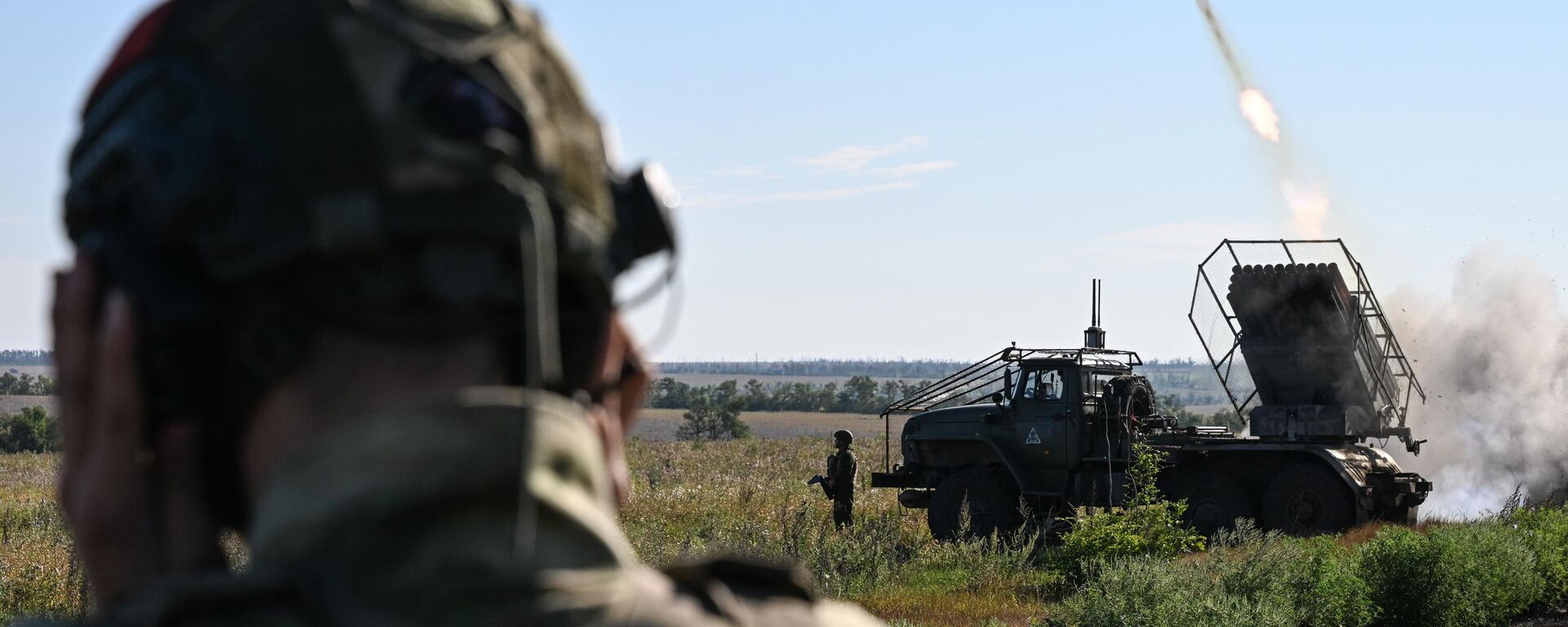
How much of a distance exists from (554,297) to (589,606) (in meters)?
0.22

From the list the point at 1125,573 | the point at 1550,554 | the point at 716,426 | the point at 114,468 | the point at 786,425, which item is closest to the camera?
the point at 114,468

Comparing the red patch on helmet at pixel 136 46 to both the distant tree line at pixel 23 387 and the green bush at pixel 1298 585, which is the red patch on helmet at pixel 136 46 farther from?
the distant tree line at pixel 23 387

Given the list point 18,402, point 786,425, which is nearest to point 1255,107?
point 786,425

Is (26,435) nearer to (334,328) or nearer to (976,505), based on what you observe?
(976,505)

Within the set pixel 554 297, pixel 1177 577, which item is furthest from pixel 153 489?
pixel 1177 577

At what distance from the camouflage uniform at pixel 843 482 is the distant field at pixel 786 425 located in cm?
5465

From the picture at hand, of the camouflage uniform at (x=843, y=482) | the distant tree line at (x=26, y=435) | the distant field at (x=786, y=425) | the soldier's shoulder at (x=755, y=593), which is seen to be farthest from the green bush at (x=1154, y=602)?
the distant field at (x=786, y=425)

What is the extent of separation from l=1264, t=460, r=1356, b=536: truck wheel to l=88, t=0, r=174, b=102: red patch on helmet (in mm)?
19384

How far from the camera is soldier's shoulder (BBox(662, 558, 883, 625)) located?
1237 mm

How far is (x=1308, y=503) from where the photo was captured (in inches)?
776

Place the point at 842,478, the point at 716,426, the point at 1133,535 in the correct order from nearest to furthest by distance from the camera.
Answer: the point at 1133,535, the point at 842,478, the point at 716,426

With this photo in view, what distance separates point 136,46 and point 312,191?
0.73ft

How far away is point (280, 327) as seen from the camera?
3.62ft

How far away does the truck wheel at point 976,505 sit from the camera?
68.3ft
